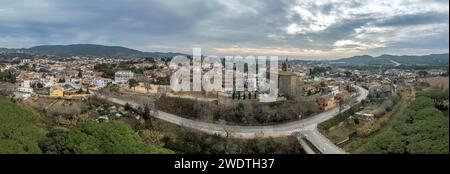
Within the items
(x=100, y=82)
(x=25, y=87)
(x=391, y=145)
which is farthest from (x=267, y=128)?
(x=100, y=82)

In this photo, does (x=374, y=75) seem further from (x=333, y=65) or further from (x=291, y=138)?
(x=291, y=138)

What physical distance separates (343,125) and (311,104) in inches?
115

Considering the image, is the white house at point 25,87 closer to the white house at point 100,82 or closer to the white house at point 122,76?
the white house at point 100,82

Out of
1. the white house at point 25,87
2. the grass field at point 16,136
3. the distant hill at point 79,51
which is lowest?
the white house at point 25,87

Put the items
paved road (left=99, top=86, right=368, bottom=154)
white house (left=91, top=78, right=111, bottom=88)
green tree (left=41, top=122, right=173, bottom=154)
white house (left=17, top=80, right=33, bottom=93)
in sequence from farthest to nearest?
white house (left=91, top=78, right=111, bottom=88)
white house (left=17, top=80, right=33, bottom=93)
paved road (left=99, top=86, right=368, bottom=154)
green tree (left=41, top=122, right=173, bottom=154)

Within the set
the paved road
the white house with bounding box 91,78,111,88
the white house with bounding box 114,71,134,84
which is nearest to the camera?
the paved road

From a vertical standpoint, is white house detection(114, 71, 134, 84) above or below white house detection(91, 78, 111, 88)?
above

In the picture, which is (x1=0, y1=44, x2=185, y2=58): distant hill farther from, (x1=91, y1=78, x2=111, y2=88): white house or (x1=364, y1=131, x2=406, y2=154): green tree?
(x1=364, y1=131, x2=406, y2=154): green tree

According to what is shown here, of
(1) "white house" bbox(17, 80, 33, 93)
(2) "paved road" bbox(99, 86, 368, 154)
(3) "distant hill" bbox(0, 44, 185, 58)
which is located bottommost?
(2) "paved road" bbox(99, 86, 368, 154)

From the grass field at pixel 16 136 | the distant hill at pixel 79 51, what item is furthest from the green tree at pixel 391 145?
the distant hill at pixel 79 51

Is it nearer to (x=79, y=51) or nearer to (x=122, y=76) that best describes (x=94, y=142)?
(x=122, y=76)

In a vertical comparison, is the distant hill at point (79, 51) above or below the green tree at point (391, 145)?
above

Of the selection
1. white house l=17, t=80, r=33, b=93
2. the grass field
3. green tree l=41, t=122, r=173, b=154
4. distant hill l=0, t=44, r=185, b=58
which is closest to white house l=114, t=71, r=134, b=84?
white house l=17, t=80, r=33, b=93
